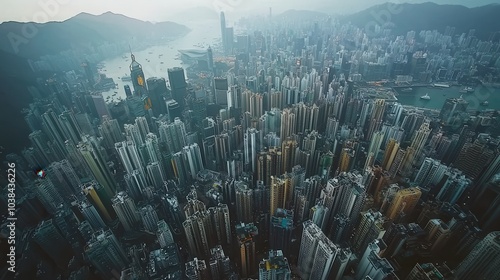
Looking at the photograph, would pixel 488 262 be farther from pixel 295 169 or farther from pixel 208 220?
pixel 208 220

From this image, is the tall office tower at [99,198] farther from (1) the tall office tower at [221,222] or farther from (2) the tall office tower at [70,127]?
(2) the tall office tower at [70,127]

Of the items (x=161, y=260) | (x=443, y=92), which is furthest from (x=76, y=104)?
(x=443, y=92)

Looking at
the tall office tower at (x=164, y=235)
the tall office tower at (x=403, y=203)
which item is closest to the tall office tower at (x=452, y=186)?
the tall office tower at (x=403, y=203)

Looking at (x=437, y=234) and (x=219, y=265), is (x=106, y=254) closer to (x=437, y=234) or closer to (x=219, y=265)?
(x=219, y=265)

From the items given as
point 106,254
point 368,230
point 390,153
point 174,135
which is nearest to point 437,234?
point 368,230

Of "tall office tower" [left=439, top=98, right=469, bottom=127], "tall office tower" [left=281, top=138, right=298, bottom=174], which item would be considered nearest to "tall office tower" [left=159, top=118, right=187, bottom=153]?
"tall office tower" [left=281, top=138, right=298, bottom=174]

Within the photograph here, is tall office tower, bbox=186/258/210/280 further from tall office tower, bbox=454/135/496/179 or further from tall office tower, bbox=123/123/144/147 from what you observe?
tall office tower, bbox=454/135/496/179
